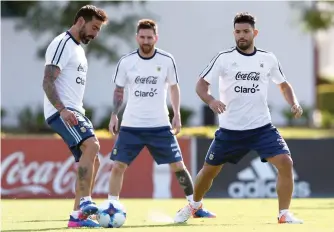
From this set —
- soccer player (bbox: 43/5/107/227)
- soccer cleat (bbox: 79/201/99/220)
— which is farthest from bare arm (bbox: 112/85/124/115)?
soccer cleat (bbox: 79/201/99/220)

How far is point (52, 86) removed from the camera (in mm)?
10352

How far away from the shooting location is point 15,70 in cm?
3734

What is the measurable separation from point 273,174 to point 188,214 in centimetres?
743

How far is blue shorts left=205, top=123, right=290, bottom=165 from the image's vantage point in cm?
1079

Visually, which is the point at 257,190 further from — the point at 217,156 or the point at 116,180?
the point at 217,156

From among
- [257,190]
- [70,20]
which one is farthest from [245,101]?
[70,20]

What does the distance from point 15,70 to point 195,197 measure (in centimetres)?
2663

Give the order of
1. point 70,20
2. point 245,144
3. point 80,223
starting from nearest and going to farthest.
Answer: point 80,223
point 245,144
point 70,20

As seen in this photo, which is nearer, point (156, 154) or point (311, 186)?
point (156, 154)

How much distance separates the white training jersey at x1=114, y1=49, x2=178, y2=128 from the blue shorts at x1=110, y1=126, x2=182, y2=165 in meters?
0.08

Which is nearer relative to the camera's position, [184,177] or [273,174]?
[184,177]

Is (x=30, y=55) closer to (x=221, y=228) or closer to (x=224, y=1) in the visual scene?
(x=224, y=1)

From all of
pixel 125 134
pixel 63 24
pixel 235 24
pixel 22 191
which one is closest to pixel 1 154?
pixel 22 191

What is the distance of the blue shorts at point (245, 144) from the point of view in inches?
425
